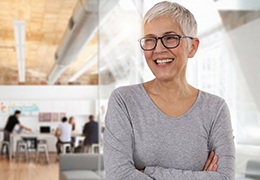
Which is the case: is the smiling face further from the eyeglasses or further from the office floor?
the office floor

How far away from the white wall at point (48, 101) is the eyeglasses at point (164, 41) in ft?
60.7

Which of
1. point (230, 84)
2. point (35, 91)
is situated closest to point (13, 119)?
point (35, 91)

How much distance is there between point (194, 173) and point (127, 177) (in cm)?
20

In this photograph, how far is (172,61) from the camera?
1653 mm

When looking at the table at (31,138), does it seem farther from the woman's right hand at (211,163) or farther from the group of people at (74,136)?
the woman's right hand at (211,163)

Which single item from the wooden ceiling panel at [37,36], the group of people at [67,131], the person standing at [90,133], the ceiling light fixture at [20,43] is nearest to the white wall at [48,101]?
the wooden ceiling panel at [37,36]

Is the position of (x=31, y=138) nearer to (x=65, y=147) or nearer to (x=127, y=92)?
(x=65, y=147)

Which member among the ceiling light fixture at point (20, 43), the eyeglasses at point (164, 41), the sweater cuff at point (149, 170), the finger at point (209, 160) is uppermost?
the ceiling light fixture at point (20, 43)

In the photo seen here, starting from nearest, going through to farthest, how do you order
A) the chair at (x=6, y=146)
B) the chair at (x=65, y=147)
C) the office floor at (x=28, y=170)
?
the office floor at (x=28, y=170)
the chair at (x=6, y=146)
the chair at (x=65, y=147)

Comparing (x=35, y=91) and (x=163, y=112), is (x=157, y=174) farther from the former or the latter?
(x=35, y=91)

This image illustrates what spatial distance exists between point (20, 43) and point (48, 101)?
835 cm

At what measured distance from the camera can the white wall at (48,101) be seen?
2028 centimetres

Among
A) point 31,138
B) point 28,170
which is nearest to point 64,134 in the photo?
point 31,138

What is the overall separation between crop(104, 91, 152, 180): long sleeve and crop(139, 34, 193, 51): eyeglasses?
187 mm
